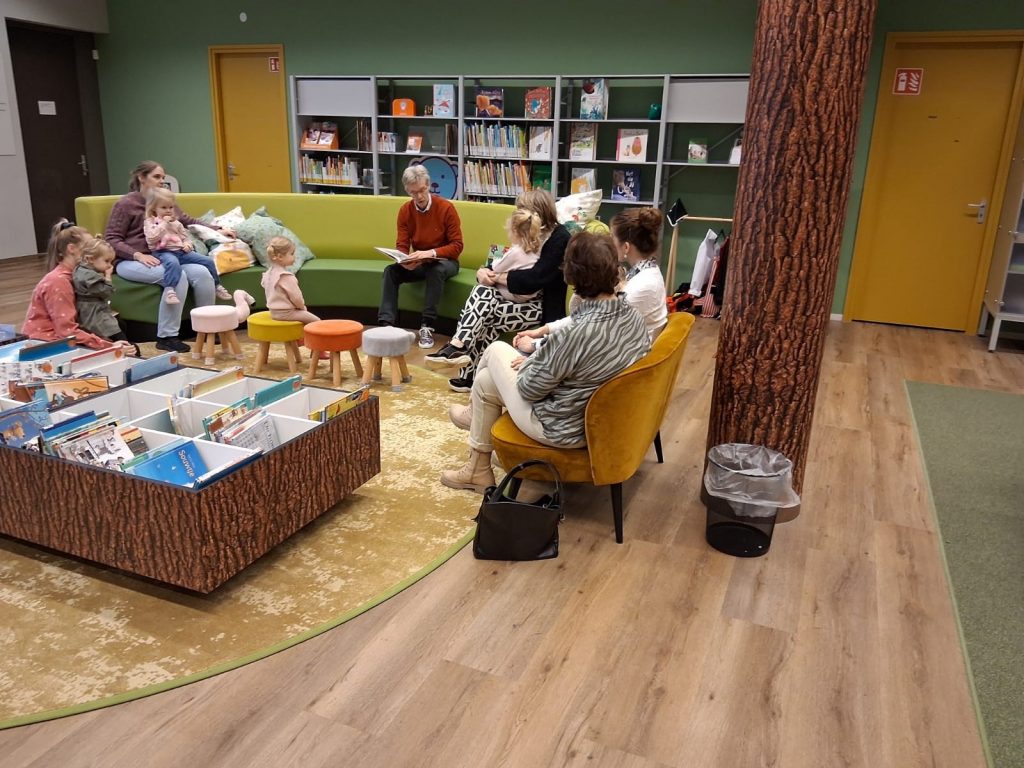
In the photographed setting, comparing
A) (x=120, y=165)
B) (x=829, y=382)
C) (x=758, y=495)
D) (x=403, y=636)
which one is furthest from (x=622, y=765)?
(x=120, y=165)

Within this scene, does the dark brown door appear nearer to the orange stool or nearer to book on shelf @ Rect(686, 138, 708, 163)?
the orange stool

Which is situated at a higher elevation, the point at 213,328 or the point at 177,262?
the point at 177,262

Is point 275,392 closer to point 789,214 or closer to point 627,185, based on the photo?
point 789,214

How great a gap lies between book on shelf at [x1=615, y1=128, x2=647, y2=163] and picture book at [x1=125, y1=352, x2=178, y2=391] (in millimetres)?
4477

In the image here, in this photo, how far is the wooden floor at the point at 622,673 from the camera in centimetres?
194

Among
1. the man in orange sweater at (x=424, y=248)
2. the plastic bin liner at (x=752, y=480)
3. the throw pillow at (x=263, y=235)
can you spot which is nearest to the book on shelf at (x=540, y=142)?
the man in orange sweater at (x=424, y=248)

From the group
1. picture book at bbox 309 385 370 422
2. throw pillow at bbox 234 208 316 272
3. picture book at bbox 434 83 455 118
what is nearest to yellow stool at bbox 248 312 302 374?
throw pillow at bbox 234 208 316 272

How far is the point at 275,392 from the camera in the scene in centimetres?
306

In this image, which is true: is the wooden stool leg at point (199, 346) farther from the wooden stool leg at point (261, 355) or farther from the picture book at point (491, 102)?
the picture book at point (491, 102)

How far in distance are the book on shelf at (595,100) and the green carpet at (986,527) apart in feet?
11.0

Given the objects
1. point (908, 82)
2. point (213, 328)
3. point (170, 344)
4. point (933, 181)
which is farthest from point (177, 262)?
point (933, 181)

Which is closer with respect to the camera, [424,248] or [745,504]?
[745,504]

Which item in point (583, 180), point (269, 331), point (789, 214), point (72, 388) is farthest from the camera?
point (583, 180)

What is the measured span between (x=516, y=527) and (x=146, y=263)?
11.8 ft
